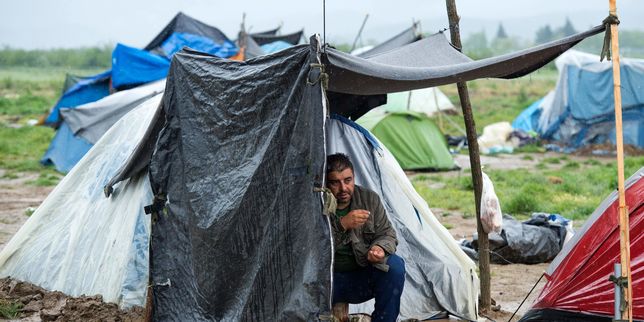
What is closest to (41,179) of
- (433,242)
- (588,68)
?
(433,242)

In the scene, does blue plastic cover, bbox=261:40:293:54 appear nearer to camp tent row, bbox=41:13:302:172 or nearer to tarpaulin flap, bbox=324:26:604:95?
camp tent row, bbox=41:13:302:172

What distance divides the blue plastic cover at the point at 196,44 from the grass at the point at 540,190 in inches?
189

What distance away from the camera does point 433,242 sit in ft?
23.8

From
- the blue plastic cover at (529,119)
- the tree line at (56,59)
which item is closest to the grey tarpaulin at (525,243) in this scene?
the blue plastic cover at (529,119)

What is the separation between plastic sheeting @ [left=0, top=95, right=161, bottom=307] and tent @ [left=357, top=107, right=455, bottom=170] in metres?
8.43

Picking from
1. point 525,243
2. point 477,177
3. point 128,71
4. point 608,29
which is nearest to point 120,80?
point 128,71

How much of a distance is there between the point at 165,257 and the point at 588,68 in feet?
54.1

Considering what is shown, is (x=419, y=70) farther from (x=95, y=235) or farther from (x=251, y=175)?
(x=95, y=235)

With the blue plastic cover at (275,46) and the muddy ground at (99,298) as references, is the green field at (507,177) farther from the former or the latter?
the blue plastic cover at (275,46)

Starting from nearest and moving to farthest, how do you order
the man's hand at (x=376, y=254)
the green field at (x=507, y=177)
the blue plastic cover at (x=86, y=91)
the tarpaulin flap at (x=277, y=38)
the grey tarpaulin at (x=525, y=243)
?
the man's hand at (x=376, y=254) < the grey tarpaulin at (x=525, y=243) < the green field at (x=507, y=177) < the blue plastic cover at (x=86, y=91) < the tarpaulin flap at (x=277, y=38)

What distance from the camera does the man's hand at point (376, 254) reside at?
5.69m

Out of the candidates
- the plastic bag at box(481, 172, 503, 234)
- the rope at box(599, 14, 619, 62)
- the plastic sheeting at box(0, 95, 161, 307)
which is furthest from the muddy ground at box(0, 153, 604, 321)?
the rope at box(599, 14, 619, 62)

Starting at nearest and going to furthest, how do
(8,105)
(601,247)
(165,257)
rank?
(601,247) < (165,257) < (8,105)

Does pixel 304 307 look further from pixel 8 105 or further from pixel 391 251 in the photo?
pixel 8 105
